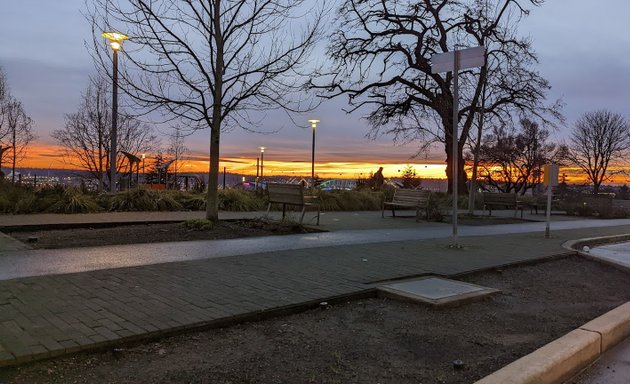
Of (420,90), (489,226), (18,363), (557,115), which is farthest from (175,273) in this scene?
(557,115)

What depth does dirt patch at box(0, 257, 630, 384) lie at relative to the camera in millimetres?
3371

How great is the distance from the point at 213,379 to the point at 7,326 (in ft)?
6.06

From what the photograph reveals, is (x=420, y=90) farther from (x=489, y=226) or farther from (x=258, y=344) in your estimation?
(x=258, y=344)

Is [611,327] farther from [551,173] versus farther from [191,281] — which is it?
[551,173]

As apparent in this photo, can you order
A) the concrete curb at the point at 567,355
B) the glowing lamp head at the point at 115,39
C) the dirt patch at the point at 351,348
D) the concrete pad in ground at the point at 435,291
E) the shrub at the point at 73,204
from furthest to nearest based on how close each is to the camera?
the shrub at the point at 73,204 < the glowing lamp head at the point at 115,39 < the concrete pad in ground at the point at 435,291 < the concrete curb at the point at 567,355 < the dirt patch at the point at 351,348

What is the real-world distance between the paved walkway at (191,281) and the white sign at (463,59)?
3290 mm

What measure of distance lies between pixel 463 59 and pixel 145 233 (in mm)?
Answer: 6671

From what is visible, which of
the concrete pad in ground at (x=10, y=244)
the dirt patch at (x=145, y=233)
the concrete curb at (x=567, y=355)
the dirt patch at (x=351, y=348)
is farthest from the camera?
the dirt patch at (x=145, y=233)

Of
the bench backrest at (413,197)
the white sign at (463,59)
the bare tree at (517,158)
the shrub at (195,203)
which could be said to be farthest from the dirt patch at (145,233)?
the bare tree at (517,158)

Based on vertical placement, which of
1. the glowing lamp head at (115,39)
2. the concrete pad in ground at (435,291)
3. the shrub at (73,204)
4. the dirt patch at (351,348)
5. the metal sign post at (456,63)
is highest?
the glowing lamp head at (115,39)

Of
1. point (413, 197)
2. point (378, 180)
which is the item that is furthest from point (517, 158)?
point (413, 197)

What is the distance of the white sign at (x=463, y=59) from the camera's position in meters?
8.61

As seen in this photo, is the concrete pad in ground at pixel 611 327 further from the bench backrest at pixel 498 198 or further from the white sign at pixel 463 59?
the bench backrest at pixel 498 198

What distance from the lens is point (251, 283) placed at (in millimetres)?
5703
